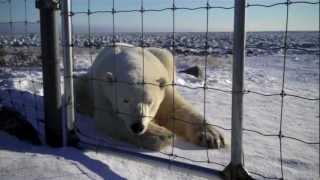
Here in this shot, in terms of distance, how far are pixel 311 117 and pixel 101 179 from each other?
347 cm

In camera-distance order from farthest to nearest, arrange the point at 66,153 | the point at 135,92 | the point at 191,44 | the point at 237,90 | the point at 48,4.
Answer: the point at 191,44 → the point at 135,92 → the point at 48,4 → the point at 66,153 → the point at 237,90

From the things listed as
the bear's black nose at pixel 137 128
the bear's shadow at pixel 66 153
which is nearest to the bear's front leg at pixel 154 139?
the bear's black nose at pixel 137 128

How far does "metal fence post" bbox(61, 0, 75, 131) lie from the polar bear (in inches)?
16.6

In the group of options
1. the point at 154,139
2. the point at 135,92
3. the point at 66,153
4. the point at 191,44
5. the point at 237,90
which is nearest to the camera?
the point at 237,90

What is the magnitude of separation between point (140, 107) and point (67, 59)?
767mm

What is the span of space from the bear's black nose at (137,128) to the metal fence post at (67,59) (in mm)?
545

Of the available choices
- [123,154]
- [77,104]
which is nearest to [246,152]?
[123,154]

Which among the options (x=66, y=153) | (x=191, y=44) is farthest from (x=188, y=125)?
(x=191, y=44)

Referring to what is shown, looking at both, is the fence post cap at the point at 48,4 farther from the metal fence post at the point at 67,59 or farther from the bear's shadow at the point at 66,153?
the bear's shadow at the point at 66,153

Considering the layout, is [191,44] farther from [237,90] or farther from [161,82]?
[237,90]

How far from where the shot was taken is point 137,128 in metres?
3.51

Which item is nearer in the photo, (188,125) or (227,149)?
(227,149)

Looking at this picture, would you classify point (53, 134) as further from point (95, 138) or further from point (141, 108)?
point (141, 108)

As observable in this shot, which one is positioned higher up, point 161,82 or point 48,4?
point 48,4
